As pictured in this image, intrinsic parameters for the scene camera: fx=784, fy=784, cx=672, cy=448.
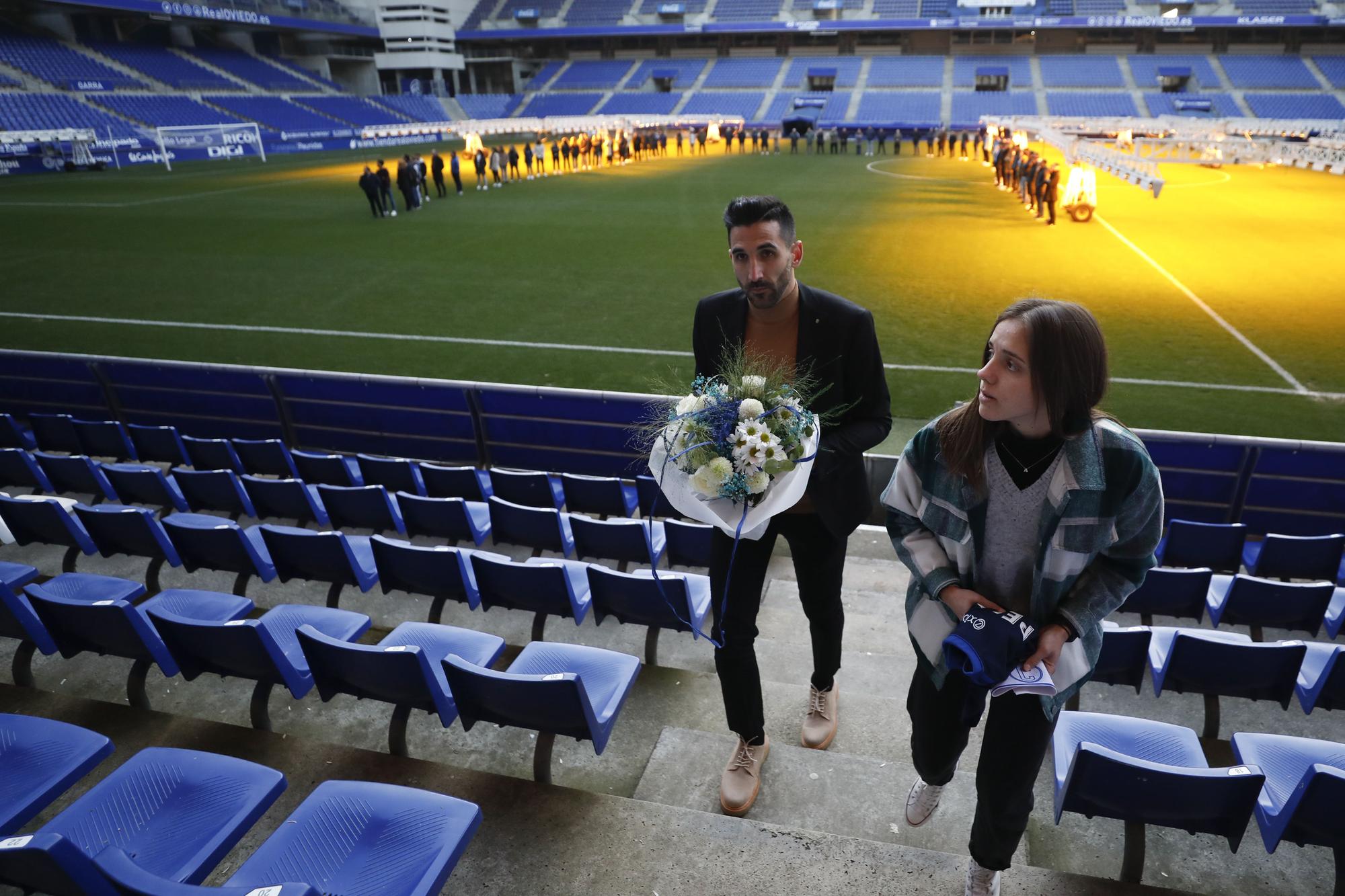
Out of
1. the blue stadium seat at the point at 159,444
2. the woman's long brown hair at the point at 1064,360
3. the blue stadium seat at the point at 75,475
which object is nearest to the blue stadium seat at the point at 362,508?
the blue stadium seat at the point at 75,475

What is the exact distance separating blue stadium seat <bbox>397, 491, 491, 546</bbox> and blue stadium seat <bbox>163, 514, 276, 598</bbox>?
0.95 metres

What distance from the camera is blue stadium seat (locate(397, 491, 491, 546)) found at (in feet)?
18.0

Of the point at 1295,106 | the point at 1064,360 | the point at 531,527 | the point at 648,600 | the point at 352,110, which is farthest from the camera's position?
the point at 352,110

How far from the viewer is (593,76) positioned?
65.4m

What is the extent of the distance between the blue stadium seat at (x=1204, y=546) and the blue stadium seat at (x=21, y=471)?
337 inches

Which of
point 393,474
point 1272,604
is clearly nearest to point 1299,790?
point 1272,604

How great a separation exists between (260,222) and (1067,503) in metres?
23.9

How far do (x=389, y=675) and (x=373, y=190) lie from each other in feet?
70.7

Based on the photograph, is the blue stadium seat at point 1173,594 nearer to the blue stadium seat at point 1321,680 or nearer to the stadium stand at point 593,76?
the blue stadium seat at point 1321,680

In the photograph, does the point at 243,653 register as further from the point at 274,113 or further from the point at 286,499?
the point at 274,113

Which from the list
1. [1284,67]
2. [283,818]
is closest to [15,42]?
[283,818]

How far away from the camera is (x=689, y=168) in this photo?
32812 millimetres

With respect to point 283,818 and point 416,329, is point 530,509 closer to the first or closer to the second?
point 283,818

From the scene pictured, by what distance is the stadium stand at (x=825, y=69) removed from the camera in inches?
2301
